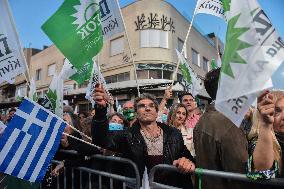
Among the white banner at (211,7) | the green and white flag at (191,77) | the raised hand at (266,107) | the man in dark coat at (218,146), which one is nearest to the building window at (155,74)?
the green and white flag at (191,77)

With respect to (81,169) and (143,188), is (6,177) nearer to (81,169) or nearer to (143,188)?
(81,169)

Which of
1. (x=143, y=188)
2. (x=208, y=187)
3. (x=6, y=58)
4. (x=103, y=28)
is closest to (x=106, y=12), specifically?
(x=103, y=28)

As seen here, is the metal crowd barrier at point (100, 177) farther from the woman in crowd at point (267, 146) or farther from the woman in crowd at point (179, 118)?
the woman in crowd at point (179, 118)

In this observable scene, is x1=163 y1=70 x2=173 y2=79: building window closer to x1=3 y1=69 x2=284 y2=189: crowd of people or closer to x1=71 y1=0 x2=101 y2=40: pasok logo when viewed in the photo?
x1=3 y1=69 x2=284 y2=189: crowd of people

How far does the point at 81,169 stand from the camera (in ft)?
12.3

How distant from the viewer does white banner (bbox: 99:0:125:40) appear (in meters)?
4.22

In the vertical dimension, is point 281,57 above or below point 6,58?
below

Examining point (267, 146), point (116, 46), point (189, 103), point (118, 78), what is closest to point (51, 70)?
point (116, 46)

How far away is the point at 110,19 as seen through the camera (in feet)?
14.0

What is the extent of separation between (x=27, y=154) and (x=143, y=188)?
1197mm

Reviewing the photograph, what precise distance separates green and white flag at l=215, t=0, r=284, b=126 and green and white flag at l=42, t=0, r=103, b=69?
1.97m

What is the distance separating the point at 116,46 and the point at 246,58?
2273 centimetres

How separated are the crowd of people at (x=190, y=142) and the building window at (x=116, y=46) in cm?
1945

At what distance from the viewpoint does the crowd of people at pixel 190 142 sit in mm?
2018
